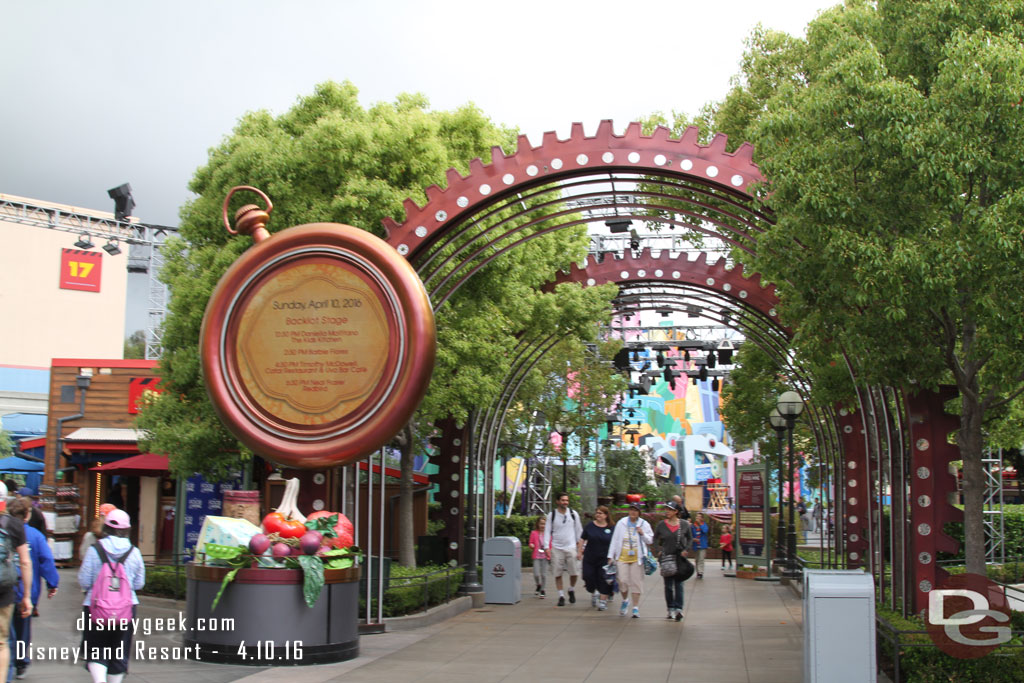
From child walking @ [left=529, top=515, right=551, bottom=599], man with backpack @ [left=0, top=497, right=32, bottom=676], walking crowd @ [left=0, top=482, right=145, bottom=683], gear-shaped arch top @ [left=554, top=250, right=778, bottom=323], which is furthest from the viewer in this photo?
gear-shaped arch top @ [left=554, top=250, right=778, bottom=323]

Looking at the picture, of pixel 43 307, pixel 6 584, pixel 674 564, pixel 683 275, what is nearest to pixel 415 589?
pixel 674 564

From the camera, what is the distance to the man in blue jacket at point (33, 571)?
1067cm

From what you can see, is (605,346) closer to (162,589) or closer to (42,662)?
(162,589)

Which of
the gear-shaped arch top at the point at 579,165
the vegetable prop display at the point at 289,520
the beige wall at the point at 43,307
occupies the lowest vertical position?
the vegetable prop display at the point at 289,520

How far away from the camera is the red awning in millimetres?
24266

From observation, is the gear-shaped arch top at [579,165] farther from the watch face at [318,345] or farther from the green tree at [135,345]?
the green tree at [135,345]

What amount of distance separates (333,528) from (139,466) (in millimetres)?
13319

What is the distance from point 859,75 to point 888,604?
808 cm

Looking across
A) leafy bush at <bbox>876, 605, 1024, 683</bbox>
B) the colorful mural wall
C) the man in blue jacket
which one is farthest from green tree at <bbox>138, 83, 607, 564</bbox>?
the colorful mural wall

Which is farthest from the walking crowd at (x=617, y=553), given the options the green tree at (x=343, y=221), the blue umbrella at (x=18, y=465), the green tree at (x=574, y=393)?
the blue umbrella at (x=18, y=465)

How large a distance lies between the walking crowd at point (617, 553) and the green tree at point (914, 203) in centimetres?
586

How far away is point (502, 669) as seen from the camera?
1218 centimetres

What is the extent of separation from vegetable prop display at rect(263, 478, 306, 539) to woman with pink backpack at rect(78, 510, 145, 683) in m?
2.87

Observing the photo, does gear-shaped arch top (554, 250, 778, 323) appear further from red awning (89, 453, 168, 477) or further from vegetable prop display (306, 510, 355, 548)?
vegetable prop display (306, 510, 355, 548)
